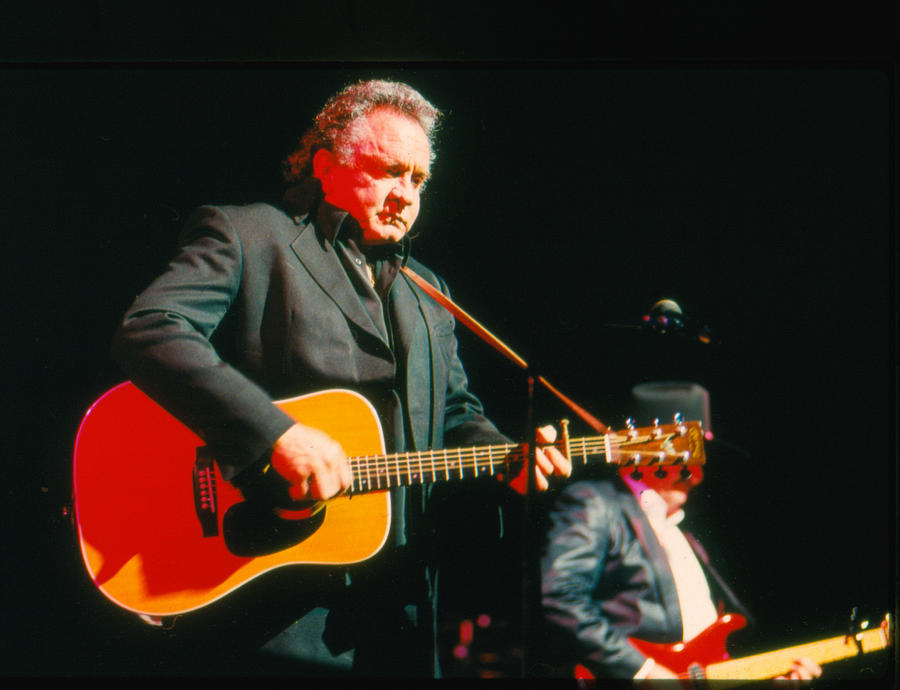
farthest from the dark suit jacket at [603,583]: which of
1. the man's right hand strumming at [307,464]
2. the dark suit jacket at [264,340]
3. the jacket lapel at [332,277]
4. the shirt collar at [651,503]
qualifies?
the jacket lapel at [332,277]

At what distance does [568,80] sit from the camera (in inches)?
86.1

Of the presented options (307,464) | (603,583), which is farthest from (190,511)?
(603,583)

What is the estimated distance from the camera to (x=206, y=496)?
1792mm

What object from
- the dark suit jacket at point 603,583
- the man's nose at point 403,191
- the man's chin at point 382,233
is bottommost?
the dark suit jacket at point 603,583

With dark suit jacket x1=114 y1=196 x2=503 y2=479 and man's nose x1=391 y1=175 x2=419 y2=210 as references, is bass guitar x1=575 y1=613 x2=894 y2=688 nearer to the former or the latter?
dark suit jacket x1=114 y1=196 x2=503 y2=479

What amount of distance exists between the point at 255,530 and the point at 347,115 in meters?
1.31

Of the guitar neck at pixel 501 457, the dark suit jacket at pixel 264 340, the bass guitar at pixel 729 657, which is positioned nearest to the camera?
the dark suit jacket at pixel 264 340

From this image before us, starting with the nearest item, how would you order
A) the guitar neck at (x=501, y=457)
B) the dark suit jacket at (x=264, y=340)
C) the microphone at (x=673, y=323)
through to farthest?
the dark suit jacket at (x=264, y=340), the guitar neck at (x=501, y=457), the microphone at (x=673, y=323)

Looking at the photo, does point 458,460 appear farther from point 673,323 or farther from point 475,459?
point 673,323

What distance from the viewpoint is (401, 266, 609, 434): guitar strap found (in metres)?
2.03

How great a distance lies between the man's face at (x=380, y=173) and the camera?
2.01 metres

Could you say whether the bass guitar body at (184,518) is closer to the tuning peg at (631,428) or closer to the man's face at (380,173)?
the man's face at (380,173)

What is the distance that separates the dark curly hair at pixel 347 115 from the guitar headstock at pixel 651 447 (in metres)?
1.10

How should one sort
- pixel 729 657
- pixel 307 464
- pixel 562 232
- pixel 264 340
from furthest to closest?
pixel 562 232 → pixel 729 657 → pixel 264 340 → pixel 307 464
